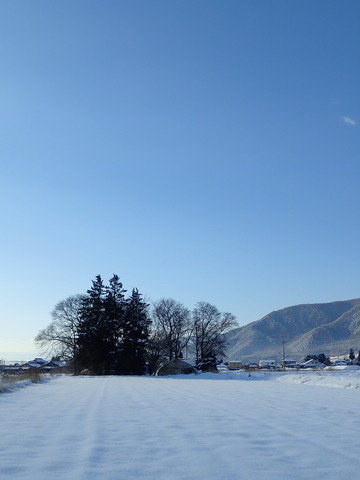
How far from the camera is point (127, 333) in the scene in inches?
2426

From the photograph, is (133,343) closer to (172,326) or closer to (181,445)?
(172,326)

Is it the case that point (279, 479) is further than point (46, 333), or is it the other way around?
point (46, 333)

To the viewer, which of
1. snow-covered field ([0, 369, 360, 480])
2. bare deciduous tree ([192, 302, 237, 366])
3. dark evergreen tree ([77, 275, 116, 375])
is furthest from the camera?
bare deciduous tree ([192, 302, 237, 366])

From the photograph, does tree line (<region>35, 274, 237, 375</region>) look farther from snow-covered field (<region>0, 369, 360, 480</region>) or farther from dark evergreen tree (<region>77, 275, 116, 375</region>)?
snow-covered field (<region>0, 369, 360, 480</region>)

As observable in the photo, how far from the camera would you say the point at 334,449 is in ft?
18.9

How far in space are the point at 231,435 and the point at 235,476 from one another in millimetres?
2351

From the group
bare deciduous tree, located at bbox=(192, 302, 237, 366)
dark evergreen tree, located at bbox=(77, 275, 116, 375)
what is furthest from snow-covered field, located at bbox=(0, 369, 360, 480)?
bare deciduous tree, located at bbox=(192, 302, 237, 366)

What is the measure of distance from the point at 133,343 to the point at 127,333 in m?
1.67

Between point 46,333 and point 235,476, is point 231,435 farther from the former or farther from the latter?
point 46,333

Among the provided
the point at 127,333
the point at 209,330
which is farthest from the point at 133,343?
the point at 209,330

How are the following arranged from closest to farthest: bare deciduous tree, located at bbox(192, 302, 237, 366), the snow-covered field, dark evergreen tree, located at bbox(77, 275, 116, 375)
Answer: the snow-covered field
dark evergreen tree, located at bbox(77, 275, 116, 375)
bare deciduous tree, located at bbox(192, 302, 237, 366)

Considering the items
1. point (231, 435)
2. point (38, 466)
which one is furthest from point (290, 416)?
point (38, 466)

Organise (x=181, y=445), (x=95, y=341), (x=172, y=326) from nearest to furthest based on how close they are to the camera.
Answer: (x=181, y=445)
(x=95, y=341)
(x=172, y=326)

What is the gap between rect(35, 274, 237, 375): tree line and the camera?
59781 millimetres
